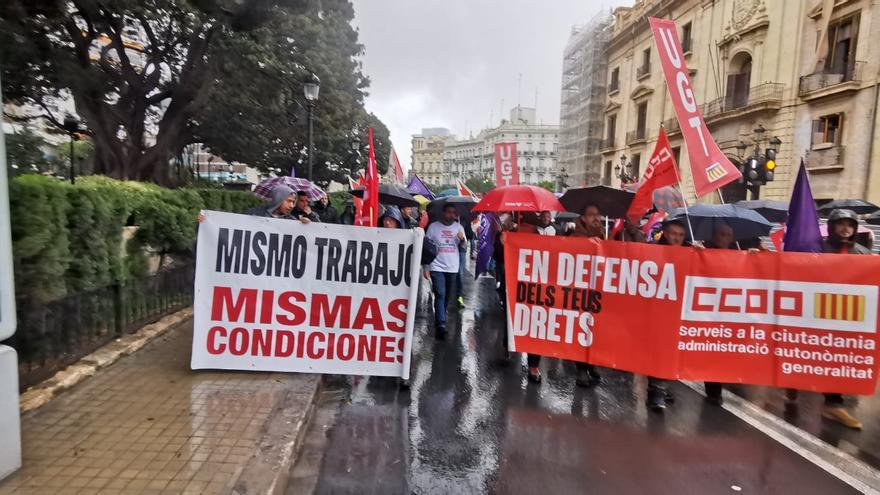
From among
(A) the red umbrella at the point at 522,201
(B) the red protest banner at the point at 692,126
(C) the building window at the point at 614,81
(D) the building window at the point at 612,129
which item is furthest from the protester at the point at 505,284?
(C) the building window at the point at 614,81

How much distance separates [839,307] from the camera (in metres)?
4.70

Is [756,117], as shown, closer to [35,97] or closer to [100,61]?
[100,61]

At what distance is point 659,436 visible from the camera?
14.4 ft

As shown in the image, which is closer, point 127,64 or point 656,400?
point 656,400

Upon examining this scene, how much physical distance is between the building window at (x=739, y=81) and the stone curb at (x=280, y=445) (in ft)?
108

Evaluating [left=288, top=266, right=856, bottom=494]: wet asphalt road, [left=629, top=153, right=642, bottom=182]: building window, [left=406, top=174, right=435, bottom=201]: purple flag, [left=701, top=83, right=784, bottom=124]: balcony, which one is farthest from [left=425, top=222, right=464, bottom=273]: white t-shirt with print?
[left=629, top=153, right=642, bottom=182]: building window

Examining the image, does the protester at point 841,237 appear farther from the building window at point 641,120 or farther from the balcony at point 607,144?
the balcony at point 607,144

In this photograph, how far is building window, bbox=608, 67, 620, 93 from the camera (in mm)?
44594

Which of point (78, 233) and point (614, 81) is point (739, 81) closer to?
point (614, 81)

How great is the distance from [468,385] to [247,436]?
94.9 inches

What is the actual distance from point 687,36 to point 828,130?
13640 millimetres

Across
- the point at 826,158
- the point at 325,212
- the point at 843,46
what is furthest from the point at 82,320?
the point at 843,46

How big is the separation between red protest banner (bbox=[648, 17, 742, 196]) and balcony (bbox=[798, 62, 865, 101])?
76.8ft

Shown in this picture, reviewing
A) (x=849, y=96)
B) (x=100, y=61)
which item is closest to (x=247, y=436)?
(x=100, y=61)
